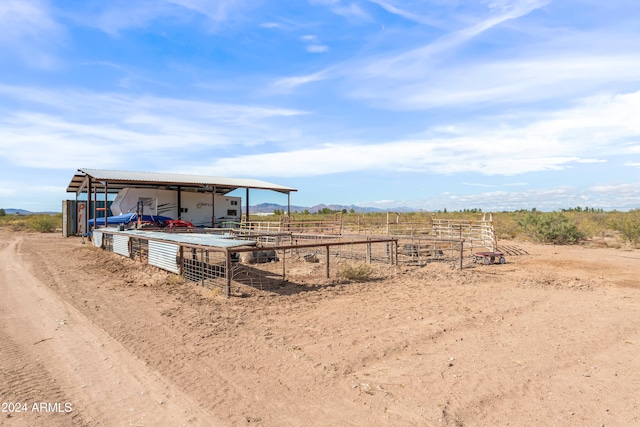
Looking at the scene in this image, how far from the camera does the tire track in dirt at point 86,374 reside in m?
3.81

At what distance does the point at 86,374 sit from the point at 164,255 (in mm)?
7102

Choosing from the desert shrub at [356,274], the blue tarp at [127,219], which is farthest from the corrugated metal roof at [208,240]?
the blue tarp at [127,219]

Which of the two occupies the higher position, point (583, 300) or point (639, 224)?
point (639, 224)

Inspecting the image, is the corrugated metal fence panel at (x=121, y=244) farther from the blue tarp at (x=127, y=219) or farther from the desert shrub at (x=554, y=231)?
the desert shrub at (x=554, y=231)

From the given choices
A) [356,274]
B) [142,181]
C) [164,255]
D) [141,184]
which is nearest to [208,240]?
[164,255]

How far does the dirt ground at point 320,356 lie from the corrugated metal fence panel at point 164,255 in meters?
1.09

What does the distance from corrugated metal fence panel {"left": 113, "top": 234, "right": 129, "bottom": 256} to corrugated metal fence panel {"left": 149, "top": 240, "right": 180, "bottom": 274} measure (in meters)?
3.74

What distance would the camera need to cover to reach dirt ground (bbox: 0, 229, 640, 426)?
12.9 feet

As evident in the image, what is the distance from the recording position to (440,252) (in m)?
16.8

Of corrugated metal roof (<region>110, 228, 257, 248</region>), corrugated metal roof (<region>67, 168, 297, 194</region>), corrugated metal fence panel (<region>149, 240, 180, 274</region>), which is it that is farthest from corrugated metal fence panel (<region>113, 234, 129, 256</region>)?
corrugated metal roof (<region>67, 168, 297, 194</region>)

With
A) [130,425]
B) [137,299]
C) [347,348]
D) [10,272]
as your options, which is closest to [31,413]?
[130,425]

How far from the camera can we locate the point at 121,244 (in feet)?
52.7

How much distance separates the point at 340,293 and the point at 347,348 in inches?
144

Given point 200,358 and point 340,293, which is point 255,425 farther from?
point 340,293
